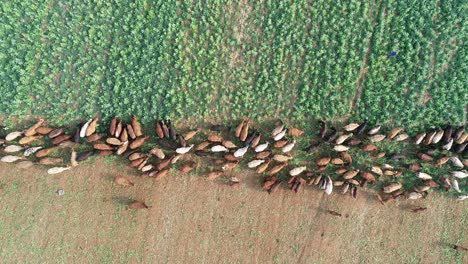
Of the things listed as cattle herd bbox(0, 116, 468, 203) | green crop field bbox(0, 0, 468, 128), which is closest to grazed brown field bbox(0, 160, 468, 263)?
cattle herd bbox(0, 116, 468, 203)

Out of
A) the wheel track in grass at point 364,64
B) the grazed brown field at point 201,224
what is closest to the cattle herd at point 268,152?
the grazed brown field at point 201,224

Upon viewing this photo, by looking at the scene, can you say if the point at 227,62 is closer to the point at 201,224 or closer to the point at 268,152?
the point at 268,152

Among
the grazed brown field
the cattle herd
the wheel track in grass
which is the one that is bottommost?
the grazed brown field

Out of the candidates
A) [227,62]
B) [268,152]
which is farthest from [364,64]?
[227,62]

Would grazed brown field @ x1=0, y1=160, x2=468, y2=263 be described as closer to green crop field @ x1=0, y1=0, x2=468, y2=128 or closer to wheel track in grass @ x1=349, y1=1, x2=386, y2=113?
green crop field @ x1=0, y1=0, x2=468, y2=128

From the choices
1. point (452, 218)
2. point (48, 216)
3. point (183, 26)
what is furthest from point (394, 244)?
point (48, 216)

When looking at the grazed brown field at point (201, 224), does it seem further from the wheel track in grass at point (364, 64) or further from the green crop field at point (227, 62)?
the wheel track in grass at point (364, 64)

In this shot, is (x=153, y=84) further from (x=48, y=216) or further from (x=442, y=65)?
(x=442, y=65)

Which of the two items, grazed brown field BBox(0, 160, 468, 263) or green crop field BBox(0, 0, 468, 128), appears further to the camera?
grazed brown field BBox(0, 160, 468, 263)
